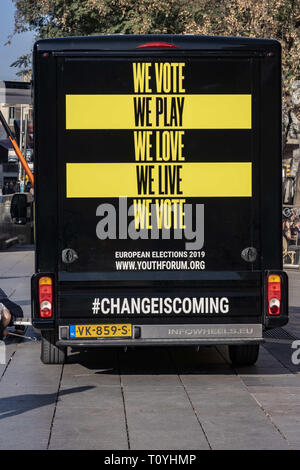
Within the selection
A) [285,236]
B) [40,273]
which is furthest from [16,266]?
[40,273]

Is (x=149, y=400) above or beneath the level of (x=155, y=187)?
beneath

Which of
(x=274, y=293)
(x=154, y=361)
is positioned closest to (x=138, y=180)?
(x=274, y=293)

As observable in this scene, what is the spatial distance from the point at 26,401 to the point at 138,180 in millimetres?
2149

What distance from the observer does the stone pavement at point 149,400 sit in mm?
7078

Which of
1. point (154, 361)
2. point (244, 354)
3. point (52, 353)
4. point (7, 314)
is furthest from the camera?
point (7, 314)

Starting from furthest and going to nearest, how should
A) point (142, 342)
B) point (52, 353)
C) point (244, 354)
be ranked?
point (52, 353)
point (244, 354)
point (142, 342)

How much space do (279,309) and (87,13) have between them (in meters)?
22.2

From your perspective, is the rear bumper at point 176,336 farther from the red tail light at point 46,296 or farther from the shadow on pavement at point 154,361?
the shadow on pavement at point 154,361

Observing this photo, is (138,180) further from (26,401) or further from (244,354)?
(244,354)

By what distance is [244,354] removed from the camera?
10.2 m

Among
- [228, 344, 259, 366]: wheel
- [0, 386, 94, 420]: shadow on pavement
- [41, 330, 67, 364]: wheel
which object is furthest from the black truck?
[41, 330, 67, 364]: wheel

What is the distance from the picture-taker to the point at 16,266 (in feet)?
79.2

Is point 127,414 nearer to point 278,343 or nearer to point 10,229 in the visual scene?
point 278,343

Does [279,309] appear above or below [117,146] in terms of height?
below
